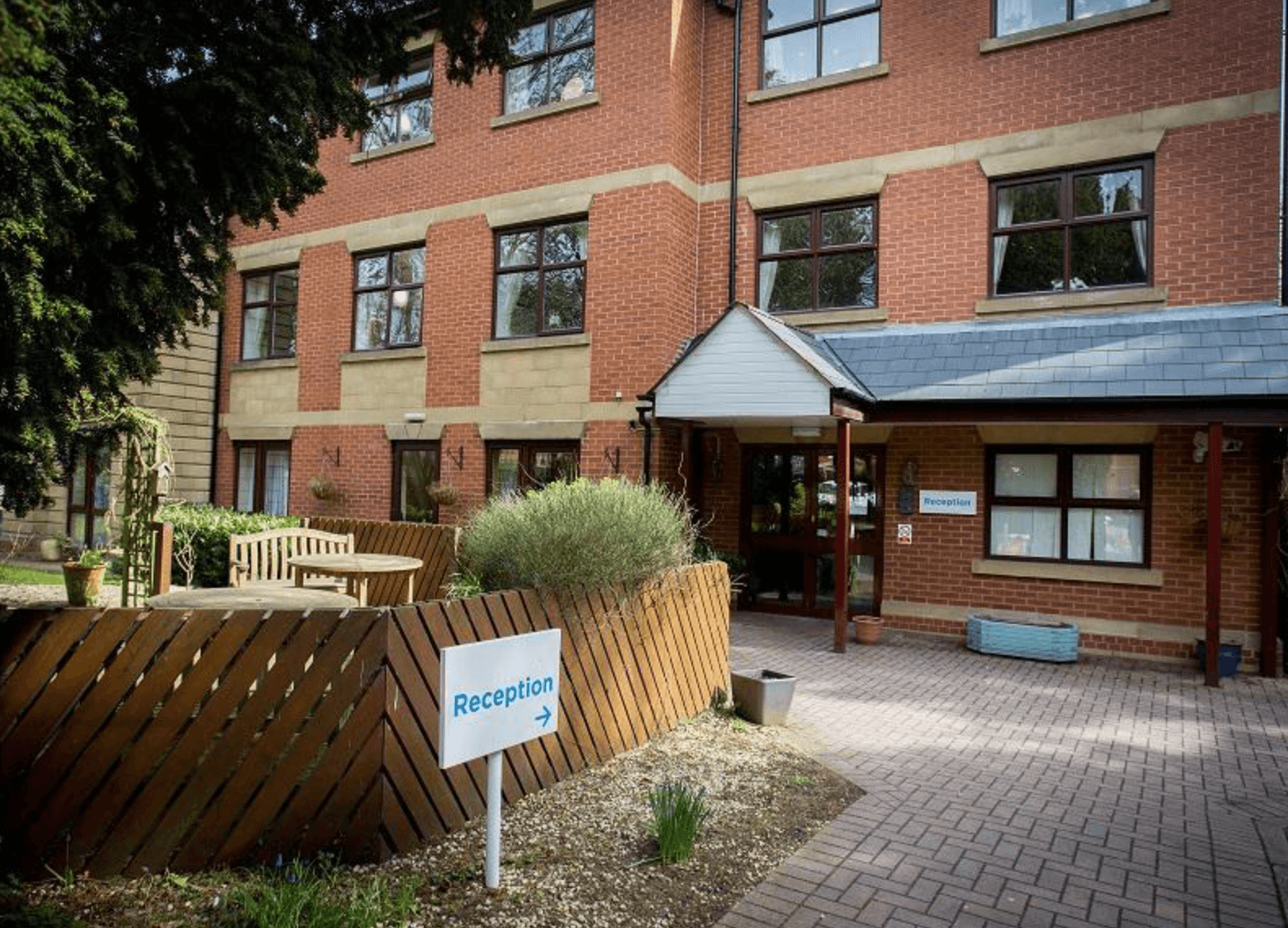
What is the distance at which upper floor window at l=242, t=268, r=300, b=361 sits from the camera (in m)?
15.1

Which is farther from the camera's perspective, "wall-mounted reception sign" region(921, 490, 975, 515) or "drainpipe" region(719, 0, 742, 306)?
"drainpipe" region(719, 0, 742, 306)

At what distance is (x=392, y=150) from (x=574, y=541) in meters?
10.9

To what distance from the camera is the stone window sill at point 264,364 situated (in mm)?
14673

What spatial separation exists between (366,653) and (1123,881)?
359 centimetres

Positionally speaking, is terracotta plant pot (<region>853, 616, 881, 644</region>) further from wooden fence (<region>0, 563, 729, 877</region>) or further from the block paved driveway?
wooden fence (<region>0, 563, 729, 877</region>)

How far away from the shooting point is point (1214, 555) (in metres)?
8.20

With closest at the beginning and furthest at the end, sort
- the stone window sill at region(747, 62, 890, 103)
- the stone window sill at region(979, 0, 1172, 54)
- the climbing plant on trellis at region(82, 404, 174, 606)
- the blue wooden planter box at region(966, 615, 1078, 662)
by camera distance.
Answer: the climbing plant on trellis at region(82, 404, 174, 606) → the blue wooden planter box at region(966, 615, 1078, 662) → the stone window sill at region(979, 0, 1172, 54) → the stone window sill at region(747, 62, 890, 103)

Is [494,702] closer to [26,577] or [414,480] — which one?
[414,480]

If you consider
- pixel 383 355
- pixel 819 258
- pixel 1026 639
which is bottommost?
pixel 1026 639

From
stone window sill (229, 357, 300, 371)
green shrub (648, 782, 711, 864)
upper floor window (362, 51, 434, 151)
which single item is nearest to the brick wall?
green shrub (648, 782, 711, 864)

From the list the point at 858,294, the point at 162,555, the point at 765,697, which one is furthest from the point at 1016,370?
the point at 162,555

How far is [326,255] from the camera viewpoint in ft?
47.1

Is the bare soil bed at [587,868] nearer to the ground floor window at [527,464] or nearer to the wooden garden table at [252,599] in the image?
the wooden garden table at [252,599]

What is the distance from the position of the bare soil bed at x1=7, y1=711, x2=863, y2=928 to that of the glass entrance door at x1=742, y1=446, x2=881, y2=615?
606 centimetres
